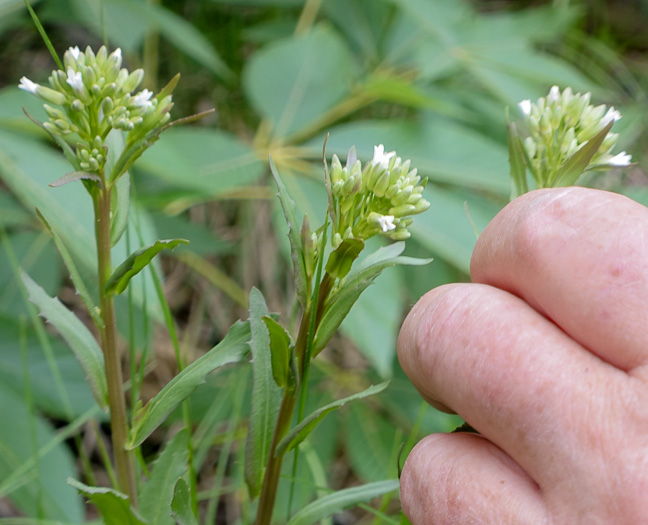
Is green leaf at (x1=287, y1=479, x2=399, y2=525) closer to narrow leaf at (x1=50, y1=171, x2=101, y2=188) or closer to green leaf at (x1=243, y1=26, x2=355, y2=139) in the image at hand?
narrow leaf at (x1=50, y1=171, x2=101, y2=188)

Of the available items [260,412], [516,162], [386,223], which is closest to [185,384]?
[260,412]

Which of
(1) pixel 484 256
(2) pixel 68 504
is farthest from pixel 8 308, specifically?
(1) pixel 484 256

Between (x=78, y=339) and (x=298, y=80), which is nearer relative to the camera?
(x=78, y=339)

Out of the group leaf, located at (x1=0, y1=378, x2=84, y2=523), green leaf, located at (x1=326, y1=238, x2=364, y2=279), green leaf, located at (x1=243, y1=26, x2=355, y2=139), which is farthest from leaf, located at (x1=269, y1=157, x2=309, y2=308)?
green leaf, located at (x1=243, y1=26, x2=355, y2=139)

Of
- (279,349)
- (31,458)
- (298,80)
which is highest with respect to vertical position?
(298,80)

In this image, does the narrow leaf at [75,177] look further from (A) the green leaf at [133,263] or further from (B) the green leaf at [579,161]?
(B) the green leaf at [579,161]

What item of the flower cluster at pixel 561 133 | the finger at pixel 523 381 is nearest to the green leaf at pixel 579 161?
the flower cluster at pixel 561 133

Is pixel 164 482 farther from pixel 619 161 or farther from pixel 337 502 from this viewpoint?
pixel 619 161
